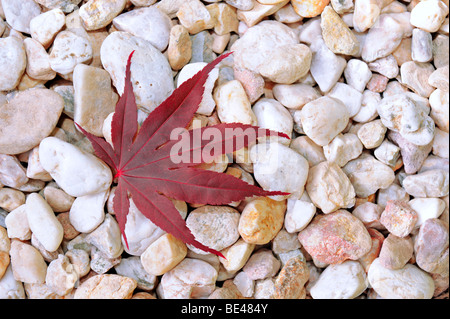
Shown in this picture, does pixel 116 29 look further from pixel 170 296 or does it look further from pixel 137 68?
pixel 170 296

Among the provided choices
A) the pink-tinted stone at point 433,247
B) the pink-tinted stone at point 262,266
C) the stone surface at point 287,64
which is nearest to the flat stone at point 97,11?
the stone surface at point 287,64

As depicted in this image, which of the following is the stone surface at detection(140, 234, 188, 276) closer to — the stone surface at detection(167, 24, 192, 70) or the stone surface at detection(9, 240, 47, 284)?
the stone surface at detection(9, 240, 47, 284)

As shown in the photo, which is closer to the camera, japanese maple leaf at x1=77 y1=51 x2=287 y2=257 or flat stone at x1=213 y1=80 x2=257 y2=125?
japanese maple leaf at x1=77 y1=51 x2=287 y2=257

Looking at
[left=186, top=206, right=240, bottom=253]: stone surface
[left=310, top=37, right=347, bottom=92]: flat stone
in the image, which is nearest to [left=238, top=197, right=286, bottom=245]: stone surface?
[left=186, top=206, right=240, bottom=253]: stone surface

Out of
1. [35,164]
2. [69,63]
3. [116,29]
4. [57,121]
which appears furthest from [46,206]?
[116,29]

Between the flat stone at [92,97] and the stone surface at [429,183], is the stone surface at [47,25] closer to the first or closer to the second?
the flat stone at [92,97]

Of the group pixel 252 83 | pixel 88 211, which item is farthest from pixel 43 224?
pixel 252 83
